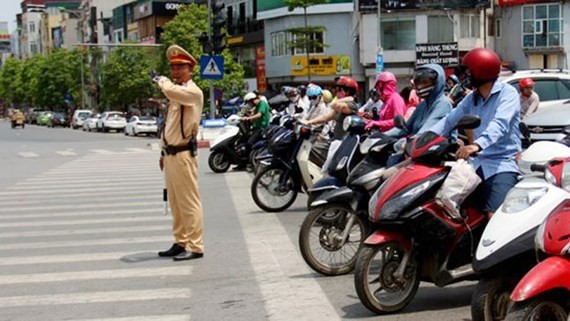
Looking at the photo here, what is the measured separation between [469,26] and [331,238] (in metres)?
49.8

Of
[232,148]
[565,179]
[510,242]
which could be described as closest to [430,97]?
[565,179]

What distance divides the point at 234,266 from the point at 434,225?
110 inches

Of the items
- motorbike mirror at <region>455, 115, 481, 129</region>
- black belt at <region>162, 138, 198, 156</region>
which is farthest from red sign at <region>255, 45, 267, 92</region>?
motorbike mirror at <region>455, 115, 481, 129</region>

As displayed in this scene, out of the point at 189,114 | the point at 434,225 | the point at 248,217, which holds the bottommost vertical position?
the point at 248,217

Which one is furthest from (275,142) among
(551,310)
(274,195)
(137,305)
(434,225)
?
(551,310)

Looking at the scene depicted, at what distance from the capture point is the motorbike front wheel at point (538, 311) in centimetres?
441

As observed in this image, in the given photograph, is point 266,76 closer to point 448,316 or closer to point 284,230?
point 284,230

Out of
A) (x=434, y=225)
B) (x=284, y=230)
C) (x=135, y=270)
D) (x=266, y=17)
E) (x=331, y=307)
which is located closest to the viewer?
(x=434, y=225)

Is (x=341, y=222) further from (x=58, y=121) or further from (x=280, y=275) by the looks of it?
(x=58, y=121)

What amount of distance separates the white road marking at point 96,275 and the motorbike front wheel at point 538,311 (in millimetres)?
4015

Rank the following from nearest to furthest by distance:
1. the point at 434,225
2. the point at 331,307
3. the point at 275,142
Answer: the point at 434,225 < the point at 331,307 < the point at 275,142

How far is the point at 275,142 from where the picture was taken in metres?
11.3

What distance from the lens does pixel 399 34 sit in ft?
176

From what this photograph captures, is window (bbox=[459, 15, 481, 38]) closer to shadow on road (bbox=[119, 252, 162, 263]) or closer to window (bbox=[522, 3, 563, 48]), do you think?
window (bbox=[522, 3, 563, 48])
